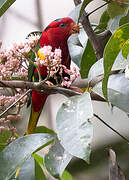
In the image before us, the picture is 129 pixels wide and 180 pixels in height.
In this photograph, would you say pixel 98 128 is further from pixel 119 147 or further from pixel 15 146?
pixel 15 146

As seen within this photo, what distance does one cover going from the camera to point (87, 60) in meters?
0.91

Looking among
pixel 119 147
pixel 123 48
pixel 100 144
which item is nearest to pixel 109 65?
pixel 123 48

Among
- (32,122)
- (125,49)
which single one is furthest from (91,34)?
(32,122)

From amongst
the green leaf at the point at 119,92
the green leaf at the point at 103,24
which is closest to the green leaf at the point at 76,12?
the green leaf at the point at 103,24

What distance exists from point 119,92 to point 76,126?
0.45 ft

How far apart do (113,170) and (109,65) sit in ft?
0.88

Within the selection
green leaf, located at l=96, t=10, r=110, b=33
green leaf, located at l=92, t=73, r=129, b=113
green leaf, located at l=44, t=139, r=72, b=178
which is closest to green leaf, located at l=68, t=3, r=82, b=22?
green leaf, located at l=96, t=10, r=110, b=33

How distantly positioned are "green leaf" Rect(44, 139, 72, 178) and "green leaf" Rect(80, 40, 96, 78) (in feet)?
0.85

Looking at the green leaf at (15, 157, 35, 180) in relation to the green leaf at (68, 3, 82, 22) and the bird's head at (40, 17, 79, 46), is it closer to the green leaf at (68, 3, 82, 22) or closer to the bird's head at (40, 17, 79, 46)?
the green leaf at (68, 3, 82, 22)

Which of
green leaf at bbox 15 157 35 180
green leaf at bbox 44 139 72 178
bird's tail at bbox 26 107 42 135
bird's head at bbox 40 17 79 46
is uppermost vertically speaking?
bird's head at bbox 40 17 79 46

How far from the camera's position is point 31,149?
711 mm

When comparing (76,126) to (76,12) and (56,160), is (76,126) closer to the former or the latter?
(56,160)

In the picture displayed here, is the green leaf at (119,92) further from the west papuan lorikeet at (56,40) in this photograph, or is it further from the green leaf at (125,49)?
the west papuan lorikeet at (56,40)

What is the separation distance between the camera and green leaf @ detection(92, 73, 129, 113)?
652mm
